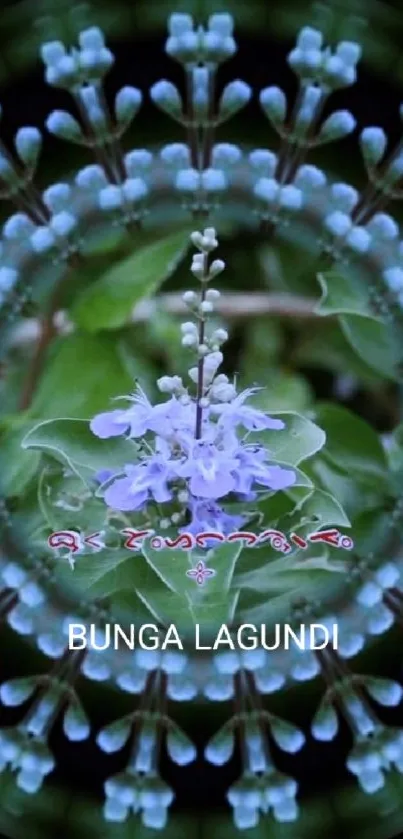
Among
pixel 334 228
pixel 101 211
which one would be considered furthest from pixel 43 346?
pixel 334 228

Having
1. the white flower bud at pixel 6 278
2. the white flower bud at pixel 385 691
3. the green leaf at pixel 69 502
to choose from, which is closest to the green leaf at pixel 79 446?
the green leaf at pixel 69 502

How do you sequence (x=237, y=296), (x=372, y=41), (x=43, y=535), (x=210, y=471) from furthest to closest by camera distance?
(x=237, y=296) → (x=372, y=41) → (x=43, y=535) → (x=210, y=471)

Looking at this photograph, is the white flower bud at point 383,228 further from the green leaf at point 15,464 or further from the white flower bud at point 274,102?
the green leaf at point 15,464

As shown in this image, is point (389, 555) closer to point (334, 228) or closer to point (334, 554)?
point (334, 554)

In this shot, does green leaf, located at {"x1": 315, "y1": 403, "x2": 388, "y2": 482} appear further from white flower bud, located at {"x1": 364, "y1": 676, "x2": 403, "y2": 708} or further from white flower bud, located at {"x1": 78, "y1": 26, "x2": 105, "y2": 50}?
white flower bud, located at {"x1": 78, "y1": 26, "x2": 105, "y2": 50}

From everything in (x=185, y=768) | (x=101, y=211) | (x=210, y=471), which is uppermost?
(x=101, y=211)

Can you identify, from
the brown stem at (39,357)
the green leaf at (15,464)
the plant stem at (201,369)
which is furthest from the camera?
the brown stem at (39,357)
